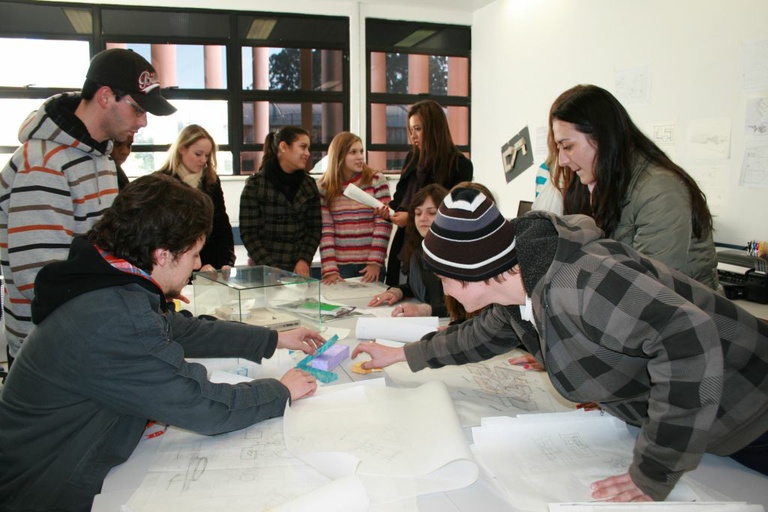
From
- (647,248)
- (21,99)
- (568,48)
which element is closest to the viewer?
(647,248)

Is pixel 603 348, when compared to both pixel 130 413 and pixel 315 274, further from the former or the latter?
pixel 315 274

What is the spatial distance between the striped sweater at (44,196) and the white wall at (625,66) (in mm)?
3321

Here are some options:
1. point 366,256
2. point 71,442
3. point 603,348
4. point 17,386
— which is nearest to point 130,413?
point 71,442

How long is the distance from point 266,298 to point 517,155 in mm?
4266

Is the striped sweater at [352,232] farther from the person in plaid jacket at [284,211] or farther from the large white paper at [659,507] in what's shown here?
the large white paper at [659,507]

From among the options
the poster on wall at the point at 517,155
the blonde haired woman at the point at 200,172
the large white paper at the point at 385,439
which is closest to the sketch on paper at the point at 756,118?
the poster on wall at the point at 517,155

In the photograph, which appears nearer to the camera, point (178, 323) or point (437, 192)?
point (178, 323)

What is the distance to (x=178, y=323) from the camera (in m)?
1.73

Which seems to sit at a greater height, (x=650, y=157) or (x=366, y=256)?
(x=650, y=157)

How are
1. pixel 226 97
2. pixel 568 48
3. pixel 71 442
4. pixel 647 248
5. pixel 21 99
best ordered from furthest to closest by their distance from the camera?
pixel 226 97 → pixel 21 99 → pixel 568 48 → pixel 647 248 → pixel 71 442

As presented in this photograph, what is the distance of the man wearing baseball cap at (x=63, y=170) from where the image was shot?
173 centimetres

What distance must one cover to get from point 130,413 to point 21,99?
18.1 feet

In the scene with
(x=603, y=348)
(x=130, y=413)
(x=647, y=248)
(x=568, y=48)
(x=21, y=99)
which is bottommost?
(x=130, y=413)

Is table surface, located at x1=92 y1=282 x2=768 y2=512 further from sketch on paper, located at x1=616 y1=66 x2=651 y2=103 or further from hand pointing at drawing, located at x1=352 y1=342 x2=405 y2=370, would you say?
sketch on paper, located at x1=616 y1=66 x2=651 y2=103
